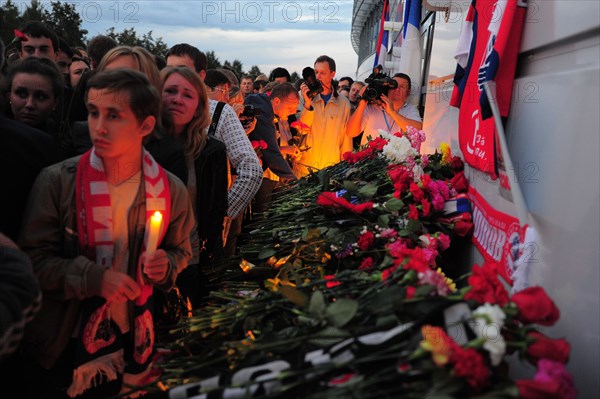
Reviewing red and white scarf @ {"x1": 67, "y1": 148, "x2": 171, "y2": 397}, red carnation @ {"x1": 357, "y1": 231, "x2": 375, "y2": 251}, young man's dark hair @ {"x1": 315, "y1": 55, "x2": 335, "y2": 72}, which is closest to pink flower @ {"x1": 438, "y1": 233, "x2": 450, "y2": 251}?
red carnation @ {"x1": 357, "y1": 231, "x2": 375, "y2": 251}

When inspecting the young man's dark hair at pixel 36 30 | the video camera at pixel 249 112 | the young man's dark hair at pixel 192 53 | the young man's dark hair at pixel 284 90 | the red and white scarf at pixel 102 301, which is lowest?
the red and white scarf at pixel 102 301

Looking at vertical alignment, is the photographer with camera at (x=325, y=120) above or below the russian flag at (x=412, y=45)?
below

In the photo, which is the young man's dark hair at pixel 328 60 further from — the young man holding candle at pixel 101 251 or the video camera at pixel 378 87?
the young man holding candle at pixel 101 251

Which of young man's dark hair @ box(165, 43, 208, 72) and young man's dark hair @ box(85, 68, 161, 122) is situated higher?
young man's dark hair @ box(165, 43, 208, 72)

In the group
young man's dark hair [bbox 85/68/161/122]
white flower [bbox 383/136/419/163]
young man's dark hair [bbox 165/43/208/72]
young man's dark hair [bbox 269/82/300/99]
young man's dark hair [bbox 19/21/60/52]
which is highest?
young man's dark hair [bbox 19/21/60/52]

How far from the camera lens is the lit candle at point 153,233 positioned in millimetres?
1951

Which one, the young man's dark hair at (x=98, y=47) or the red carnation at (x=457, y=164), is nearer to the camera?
the red carnation at (x=457, y=164)

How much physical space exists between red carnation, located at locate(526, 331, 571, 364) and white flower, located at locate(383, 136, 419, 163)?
239 cm

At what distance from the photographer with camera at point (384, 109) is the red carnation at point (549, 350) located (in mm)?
4625

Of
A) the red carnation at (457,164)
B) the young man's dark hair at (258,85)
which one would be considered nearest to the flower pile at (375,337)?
the red carnation at (457,164)

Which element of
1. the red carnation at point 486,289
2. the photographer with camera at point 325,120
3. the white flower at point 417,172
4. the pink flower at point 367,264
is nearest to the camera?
the red carnation at point 486,289

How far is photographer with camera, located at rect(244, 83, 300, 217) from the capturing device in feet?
18.2

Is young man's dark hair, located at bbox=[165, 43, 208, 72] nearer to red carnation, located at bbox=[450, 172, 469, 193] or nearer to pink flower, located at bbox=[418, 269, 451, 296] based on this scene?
red carnation, located at bbox=[450, 172, 469, 193]

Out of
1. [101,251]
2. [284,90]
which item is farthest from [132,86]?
[284,90]
